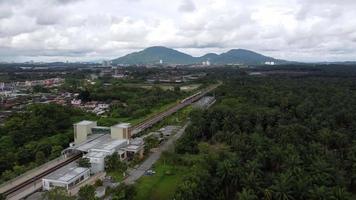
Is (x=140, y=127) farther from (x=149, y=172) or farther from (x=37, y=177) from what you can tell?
(x=37, y=177)

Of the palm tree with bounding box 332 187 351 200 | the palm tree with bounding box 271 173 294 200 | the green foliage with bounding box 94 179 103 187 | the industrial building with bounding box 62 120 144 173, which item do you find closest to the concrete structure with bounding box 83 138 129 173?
the industrial building with bounding box 62 120 144 173

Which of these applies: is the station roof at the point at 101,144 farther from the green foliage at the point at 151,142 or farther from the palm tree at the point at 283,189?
the palm tree at the point at 283,189

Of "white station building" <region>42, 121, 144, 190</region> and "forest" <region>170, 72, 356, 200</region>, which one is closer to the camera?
"forest" <region>170, 72, 356, 200</region>

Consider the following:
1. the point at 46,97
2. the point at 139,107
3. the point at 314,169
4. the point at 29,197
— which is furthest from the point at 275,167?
the point at 46,97

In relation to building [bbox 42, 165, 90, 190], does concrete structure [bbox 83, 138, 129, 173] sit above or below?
above

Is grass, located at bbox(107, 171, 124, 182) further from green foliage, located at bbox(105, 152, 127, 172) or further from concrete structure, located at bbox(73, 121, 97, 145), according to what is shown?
concrete structure, located at bbox(73, 121, 97, 145)

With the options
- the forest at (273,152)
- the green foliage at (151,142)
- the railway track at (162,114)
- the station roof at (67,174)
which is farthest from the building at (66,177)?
the railway track at (162,114)

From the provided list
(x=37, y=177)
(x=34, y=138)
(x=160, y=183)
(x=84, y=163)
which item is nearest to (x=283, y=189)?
Result: (x=160, y=183)
